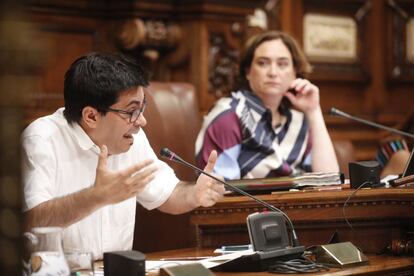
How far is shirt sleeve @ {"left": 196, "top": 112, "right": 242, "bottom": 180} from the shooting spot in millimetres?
3557

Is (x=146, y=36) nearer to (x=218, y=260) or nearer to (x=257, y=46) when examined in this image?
(x=257, y=46)

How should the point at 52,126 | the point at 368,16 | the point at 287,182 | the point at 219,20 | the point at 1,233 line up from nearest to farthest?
the point at 1,233
the point at 52,126
the point at 287,182
the point at 219,20
the point at 368,16

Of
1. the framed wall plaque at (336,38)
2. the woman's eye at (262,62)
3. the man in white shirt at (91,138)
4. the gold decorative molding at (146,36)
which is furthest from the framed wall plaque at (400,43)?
the man in white shirt at (91,138)

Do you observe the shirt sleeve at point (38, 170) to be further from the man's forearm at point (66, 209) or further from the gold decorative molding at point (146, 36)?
the gold decorative molding at point (146, 36)

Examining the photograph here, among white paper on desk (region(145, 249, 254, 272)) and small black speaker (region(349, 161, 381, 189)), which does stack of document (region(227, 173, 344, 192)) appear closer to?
small black speaker (region(349, 161, 381, 189))

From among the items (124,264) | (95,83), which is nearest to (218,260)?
(124,264)

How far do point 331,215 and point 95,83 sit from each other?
2.58 feet

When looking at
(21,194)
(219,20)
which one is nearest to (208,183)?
(21,194)

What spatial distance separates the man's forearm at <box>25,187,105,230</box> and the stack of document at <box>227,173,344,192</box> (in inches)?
26.8

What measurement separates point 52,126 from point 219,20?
7.29 feet

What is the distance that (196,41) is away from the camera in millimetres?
4449

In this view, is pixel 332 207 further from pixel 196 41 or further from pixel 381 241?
pixel 196 41

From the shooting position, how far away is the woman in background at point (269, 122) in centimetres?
362

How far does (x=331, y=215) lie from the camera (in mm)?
2525
